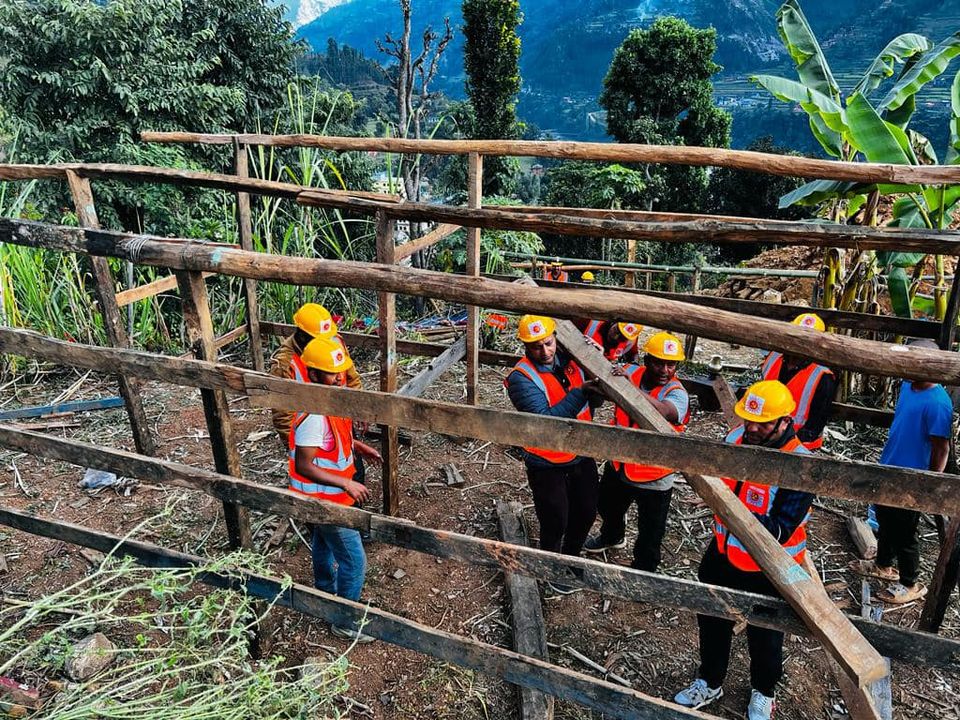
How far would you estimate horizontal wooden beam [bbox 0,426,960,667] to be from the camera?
199 centimetres

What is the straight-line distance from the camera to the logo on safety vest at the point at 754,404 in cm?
268

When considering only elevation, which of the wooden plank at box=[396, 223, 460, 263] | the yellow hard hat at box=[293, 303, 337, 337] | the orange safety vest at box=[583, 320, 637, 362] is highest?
the wooden plank at box=[396, 223, 460, 263]

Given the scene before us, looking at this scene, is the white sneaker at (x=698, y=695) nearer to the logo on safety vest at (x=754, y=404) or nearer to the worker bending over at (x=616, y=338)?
the logo on safety vest at (x=754, y=404)

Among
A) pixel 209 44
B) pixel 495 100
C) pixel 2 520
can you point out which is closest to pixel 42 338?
pixel 2 520

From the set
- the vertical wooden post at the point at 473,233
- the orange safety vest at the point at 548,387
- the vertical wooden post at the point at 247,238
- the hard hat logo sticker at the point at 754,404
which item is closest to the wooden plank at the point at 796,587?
the hard hat logo sticker at the point at 754,404

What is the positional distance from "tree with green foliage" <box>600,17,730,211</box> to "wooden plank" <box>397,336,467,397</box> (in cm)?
1857

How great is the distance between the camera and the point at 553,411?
3311 millimetres

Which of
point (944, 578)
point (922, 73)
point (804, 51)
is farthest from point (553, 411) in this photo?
point (804, 51)

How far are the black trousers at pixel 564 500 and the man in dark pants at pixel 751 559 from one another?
813 mm

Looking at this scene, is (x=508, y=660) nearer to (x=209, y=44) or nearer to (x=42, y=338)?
(x=42, y=338)

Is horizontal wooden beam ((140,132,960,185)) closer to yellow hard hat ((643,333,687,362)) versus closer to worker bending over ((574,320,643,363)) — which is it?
yellow hard hat ((643,333,687,362))

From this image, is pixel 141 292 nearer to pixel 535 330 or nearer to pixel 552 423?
pixel 535 330

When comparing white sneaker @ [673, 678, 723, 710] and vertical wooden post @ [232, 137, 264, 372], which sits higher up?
vertical wooden post @ [232, 137, 264, 372]

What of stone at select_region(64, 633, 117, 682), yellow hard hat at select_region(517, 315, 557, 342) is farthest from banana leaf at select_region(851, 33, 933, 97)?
stone at select_region(64, 633, 117, 682)
